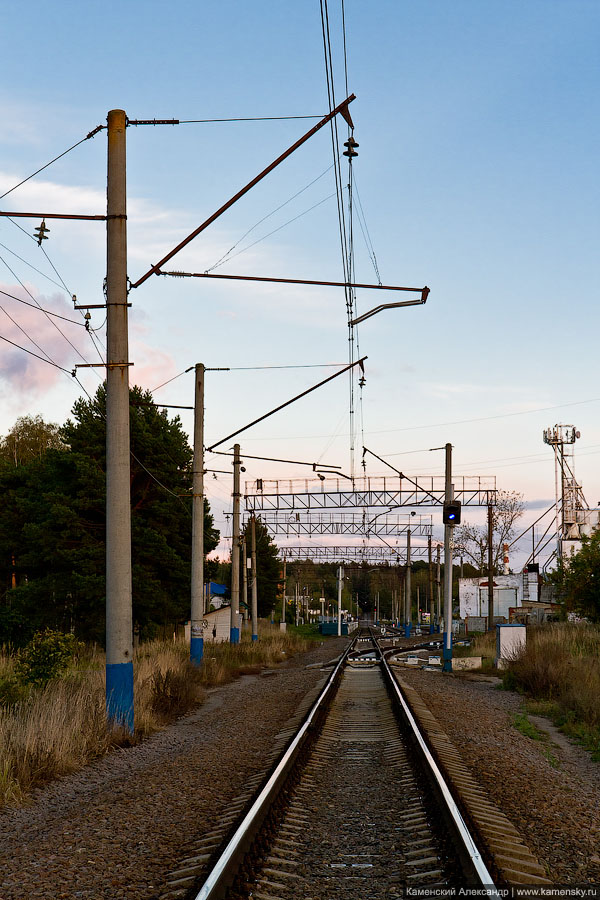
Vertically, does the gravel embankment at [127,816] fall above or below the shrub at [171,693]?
above

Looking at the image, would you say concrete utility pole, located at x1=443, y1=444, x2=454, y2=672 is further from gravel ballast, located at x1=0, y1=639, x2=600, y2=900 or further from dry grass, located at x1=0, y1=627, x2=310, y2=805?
gravel ballast, located at x1=0, y1=639, x2=600, y2=900

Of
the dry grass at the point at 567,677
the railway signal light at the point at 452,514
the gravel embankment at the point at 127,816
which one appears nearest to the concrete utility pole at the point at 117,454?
the gravel embankment at the point at 127,816

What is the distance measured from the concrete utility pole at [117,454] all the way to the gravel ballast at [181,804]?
1096 mm

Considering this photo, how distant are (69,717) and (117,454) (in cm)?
396

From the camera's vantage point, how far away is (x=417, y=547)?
277ft

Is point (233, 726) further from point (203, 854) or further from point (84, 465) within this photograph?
point (84, 465)

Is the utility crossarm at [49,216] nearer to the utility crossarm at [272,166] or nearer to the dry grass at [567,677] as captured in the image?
the utility crossarm at [272,166]

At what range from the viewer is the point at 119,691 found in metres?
13.2

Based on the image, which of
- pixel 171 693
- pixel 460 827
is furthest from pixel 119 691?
pixel 460 827

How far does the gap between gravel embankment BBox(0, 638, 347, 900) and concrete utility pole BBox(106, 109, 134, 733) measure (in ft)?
3.57

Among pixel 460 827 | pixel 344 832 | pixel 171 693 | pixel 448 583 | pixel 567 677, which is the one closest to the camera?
pixel 460 827

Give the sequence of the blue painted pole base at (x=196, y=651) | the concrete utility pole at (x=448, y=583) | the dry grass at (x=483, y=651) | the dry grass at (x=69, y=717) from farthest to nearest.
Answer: the dry grass at (x=483, y=651) < the concrete utility pole at (x=448, y=583) < the blue painted pole base at (x=196, y=651) < the dry grass at (x=69, y=717)

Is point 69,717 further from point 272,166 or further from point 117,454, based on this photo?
point 272,166

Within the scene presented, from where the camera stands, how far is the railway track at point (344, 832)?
5.80 meters
